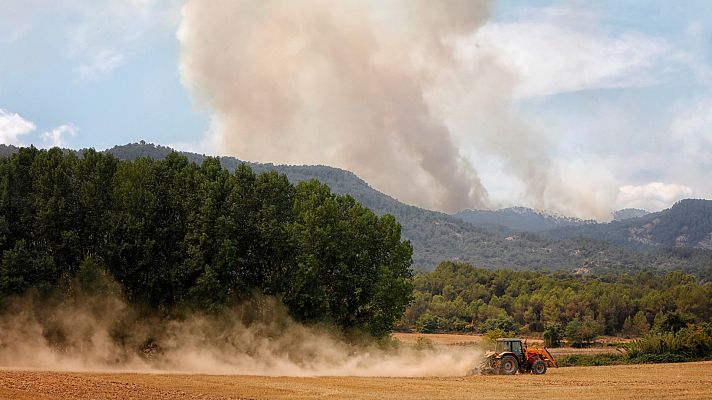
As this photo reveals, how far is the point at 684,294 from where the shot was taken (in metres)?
133

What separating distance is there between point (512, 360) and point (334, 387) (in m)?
13.7

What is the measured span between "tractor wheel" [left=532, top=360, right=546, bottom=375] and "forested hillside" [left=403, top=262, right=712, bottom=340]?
6840 centimetres

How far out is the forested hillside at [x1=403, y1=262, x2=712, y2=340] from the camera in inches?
5128

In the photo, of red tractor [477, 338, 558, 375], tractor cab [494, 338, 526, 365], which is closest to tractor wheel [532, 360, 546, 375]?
red tractor [477, 338, 558, 375]

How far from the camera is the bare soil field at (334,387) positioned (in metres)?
28.5

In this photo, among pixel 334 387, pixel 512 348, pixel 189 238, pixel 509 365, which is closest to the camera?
pixel 334 387

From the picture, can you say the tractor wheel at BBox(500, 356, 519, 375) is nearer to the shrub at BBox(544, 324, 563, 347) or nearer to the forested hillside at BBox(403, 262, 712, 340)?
the shrub at BBox(544, 324, 563, 347)

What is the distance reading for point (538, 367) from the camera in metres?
42.6

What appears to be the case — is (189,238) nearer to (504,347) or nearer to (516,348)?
(504,347)

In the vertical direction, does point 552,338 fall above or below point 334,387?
above

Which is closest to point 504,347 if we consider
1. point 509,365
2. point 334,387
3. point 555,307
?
point 509,365

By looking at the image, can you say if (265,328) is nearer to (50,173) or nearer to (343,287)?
(343,287)

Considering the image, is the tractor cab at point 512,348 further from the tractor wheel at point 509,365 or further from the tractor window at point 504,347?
the tractor wheel at point 509,365

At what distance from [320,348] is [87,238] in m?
18.4
